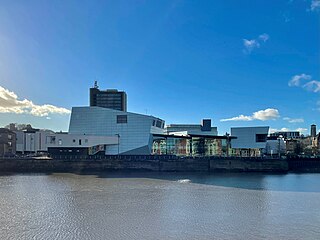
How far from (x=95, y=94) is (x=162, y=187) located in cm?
9222

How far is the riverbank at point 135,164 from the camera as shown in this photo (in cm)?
4691

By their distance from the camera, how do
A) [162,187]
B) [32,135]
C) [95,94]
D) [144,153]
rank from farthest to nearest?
1. [95,94]
2. [32,135]
3. [144,153]
4. [162,187]

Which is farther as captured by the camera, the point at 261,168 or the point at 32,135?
the point at 32,135

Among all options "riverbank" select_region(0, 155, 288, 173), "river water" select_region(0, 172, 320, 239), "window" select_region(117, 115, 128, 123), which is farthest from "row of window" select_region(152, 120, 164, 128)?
"river water" select_region(0, 172, 320, 239)

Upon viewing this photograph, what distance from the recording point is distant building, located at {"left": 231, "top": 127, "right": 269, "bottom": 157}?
184ft

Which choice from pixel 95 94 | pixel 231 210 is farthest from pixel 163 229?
pixel 95 94

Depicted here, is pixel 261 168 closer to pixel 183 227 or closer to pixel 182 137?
pixel 182 137

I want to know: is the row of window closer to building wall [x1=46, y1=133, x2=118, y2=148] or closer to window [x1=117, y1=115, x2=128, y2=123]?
window [x1=117, y1=115, x2=128, y2=123]

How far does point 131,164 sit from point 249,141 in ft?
71.2

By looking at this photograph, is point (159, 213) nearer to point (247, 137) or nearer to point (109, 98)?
point (247, 137)

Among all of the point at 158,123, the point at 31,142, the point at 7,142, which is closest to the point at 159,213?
the point at 158,123

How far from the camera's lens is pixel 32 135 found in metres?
77.1

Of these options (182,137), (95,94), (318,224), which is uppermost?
(95,94)

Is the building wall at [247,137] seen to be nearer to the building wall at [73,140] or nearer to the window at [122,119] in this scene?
the window at [122,119]
